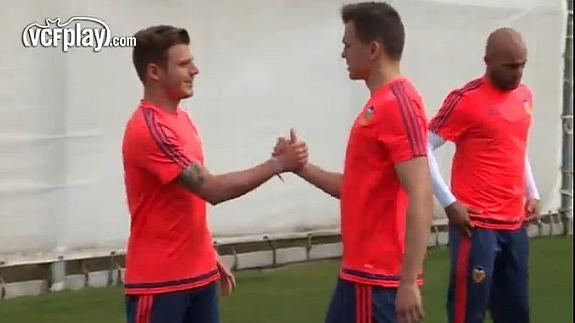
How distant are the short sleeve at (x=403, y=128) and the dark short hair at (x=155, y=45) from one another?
2.79 ft

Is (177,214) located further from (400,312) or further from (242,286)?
(242,286)

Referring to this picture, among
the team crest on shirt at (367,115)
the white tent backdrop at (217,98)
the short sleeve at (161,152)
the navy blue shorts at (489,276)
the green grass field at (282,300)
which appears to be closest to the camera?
the team crest on shirt at (367,115)

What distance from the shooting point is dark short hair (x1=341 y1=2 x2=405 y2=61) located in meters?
4.13

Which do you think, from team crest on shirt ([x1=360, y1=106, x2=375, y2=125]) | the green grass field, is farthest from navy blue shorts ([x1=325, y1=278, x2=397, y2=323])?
the green grass field

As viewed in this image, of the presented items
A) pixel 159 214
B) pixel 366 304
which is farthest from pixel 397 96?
pixel 159 214

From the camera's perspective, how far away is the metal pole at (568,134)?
36.8 feet

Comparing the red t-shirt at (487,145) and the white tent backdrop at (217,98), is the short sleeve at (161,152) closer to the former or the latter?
the red t-shirt at (487,145)

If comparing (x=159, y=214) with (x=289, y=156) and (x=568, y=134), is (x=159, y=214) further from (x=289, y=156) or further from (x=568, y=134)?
(x=568, y=134)

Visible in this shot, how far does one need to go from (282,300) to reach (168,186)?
376 cm

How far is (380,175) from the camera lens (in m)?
4.11

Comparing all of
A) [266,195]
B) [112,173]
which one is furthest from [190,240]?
[266,195]

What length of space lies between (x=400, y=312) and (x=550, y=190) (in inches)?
302

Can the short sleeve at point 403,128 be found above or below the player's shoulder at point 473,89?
below

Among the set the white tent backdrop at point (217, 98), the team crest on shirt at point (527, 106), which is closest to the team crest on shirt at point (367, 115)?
the team crest on shirt at point (527, 106)
